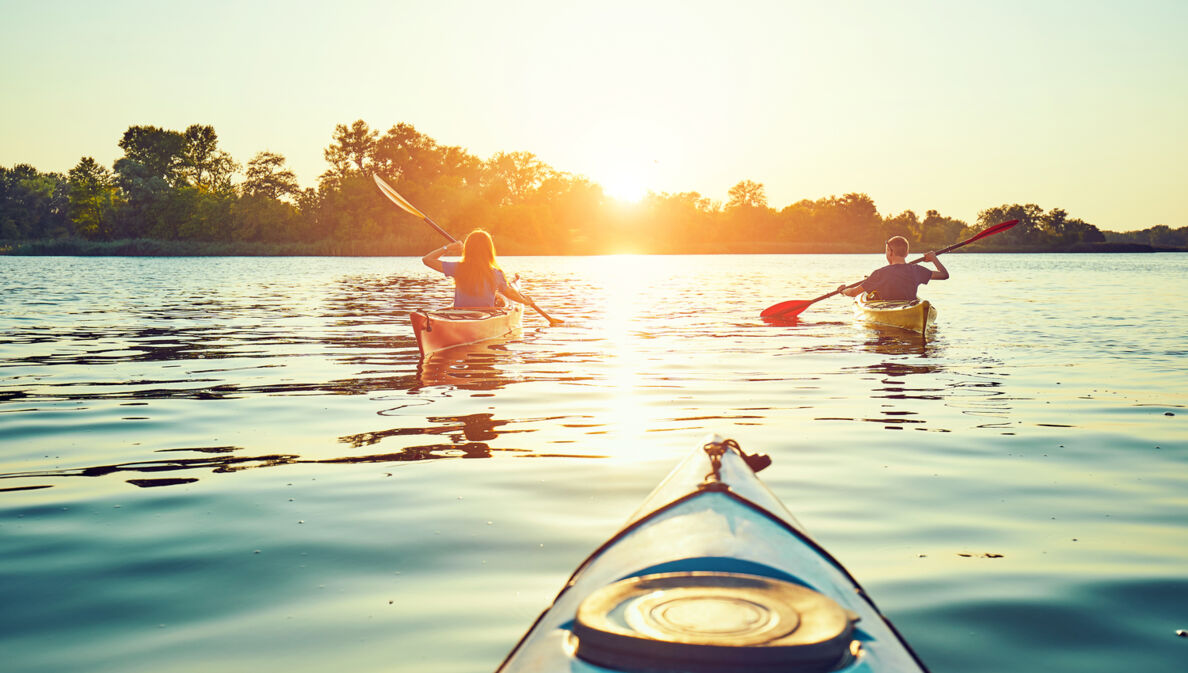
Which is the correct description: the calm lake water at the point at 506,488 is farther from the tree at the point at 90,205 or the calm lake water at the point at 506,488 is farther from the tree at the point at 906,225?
the tree at the point at 906,225

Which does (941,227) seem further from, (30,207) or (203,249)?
(30,207)

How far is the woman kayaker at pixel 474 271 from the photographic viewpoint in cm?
1133

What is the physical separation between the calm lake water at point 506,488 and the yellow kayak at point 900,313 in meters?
0.72

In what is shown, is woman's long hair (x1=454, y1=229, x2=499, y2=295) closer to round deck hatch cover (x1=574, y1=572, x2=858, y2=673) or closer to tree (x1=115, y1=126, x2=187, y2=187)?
round deck hatch cover (x1=574, y1=572, x2=858, y2=673)

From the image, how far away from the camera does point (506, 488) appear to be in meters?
4.74

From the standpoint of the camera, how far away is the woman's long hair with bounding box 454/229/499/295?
1127 centimetres

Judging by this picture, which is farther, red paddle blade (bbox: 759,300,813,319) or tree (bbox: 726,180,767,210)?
tree (bbox: 726,180,767,210)

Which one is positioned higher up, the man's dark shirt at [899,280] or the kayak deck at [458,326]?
the man's dark shirt at [899,280]

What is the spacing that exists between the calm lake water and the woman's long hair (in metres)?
1.23

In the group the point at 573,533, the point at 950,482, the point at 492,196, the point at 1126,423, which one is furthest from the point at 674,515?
the point at 492,196

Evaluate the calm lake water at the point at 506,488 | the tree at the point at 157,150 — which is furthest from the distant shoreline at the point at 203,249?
the calm lake water at the point at 506,488

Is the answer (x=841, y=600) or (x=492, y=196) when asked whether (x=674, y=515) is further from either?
(x=492, y=196)

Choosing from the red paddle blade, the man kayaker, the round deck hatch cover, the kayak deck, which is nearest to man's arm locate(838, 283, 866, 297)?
the man kayaker

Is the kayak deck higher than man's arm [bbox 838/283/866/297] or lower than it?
lower
